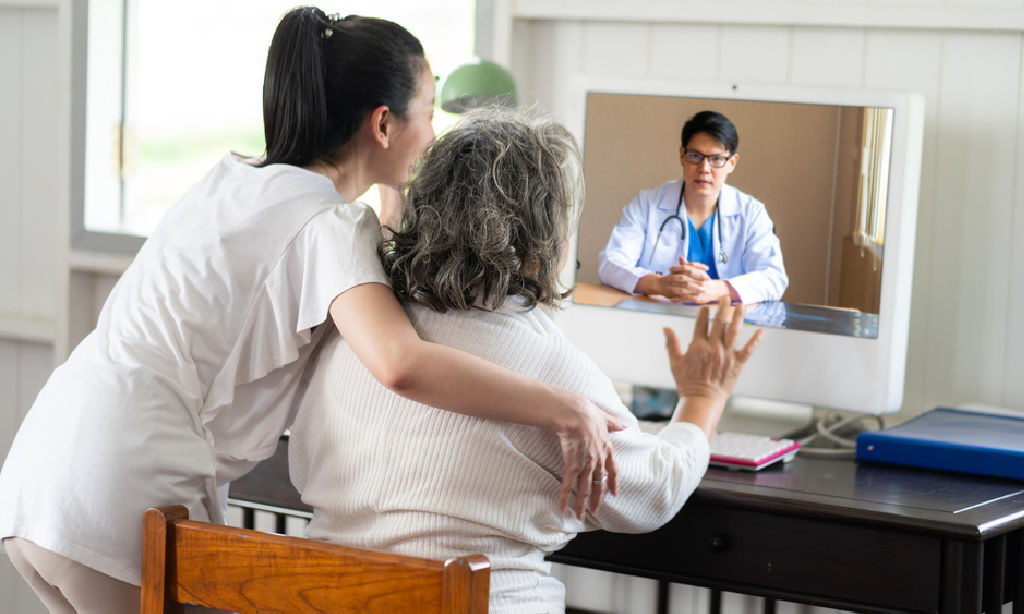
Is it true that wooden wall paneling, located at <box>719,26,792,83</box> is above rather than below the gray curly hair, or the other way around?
above

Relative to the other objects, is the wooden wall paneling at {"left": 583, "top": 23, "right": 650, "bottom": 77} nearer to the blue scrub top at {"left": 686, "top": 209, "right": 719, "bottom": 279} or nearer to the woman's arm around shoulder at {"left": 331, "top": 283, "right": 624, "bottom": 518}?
the blue scrub top at {"left": 686, "top": 209, "right": 719, "bottom": 279}

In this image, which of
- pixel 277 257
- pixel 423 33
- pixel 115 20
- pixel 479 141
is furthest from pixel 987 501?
pixel 115 20

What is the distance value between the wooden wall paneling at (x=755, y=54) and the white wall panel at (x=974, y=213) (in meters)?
0.27

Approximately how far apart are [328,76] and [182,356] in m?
0.39

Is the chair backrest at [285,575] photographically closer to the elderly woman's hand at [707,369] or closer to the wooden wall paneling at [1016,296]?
the elderly woman's hand at [707,369]

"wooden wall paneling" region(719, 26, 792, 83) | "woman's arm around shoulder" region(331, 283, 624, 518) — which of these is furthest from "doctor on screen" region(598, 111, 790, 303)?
"woman's arm around shoulder" region(331, 283, 624, 518)

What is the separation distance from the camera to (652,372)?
6.32 feet

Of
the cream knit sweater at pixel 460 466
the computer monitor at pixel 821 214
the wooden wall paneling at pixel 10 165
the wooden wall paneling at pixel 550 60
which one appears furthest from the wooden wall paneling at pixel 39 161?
the cream knit sweater at pixel 460 466

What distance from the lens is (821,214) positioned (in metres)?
1.80

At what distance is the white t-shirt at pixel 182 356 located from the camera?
1.30 metres

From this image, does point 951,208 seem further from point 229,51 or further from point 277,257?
point 229,51

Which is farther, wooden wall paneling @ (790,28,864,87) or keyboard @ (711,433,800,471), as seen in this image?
wooden wall paneling @ (790,28,864,87)

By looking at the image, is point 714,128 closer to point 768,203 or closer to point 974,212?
point 768,203

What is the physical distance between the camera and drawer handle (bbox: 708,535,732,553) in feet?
5.04
